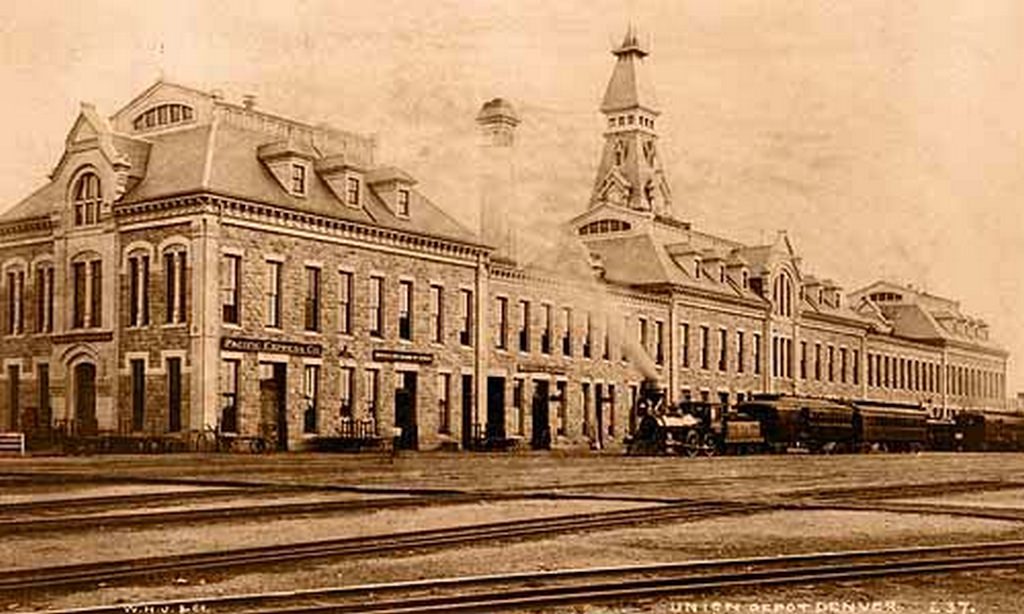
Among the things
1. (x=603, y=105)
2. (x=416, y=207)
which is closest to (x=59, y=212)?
(x=416, y=207)

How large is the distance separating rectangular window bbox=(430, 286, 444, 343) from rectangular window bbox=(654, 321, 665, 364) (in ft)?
27.5

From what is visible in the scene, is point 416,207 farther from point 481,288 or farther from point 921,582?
point 921,582

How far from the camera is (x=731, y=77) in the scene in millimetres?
12039

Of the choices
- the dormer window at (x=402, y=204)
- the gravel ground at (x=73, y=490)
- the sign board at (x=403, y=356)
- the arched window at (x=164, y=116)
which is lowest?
the gravel ground at (x=73, y=490)

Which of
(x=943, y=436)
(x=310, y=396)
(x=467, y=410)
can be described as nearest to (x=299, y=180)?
(x=310, y=396)

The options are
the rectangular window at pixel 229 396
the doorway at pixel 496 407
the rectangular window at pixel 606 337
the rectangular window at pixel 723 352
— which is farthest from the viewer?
the rectangular window at pixel 723 352

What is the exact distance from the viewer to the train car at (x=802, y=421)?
92.5 ft

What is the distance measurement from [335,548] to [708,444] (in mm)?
18944

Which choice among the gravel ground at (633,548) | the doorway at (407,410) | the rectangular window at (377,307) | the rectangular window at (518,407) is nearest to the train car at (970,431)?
the rectangular window at (518,407)

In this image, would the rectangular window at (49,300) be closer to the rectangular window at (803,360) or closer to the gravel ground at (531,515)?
the gravel ground at (531,515)

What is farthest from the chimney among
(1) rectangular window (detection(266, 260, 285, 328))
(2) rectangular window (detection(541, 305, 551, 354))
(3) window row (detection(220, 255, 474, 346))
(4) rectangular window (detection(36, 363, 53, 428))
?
(4) rectangular window (detection(36, 363, 53, 428))

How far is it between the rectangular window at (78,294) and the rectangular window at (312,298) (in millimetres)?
3652

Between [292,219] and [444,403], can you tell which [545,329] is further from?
[292,219]

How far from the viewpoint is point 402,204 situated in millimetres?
25828
